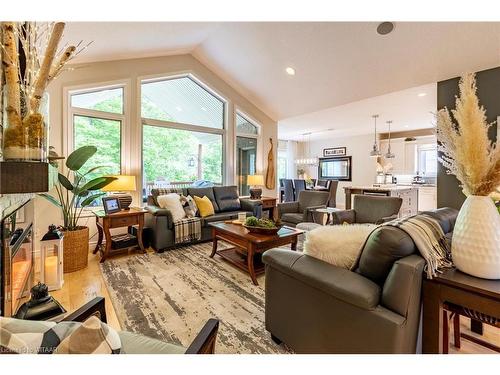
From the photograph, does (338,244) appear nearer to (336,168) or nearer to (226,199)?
(226,199)

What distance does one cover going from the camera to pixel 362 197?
380 centimetres

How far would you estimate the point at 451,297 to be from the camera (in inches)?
44.9

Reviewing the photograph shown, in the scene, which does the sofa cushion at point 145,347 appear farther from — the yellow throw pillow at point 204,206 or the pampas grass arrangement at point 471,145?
the yellow throw pillow at point 204,206

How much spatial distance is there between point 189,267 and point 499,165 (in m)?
2.93

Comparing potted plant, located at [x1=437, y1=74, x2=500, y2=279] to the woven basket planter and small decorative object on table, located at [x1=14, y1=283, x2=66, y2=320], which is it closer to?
small decorative object on table, located at [x1=14, y1=283, x2=66, y2=320]

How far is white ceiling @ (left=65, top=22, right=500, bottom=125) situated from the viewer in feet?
9.86

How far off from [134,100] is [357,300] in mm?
4533

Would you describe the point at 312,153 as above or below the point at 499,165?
above

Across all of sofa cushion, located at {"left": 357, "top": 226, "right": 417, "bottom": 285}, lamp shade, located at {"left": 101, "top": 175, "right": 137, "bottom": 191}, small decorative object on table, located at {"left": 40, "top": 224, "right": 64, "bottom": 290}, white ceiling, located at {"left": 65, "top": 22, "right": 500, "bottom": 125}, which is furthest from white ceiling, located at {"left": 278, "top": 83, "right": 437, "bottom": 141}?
small decorative object on table, located at {"left": 40, "top": 224, "right": 64, "bottom": 290}

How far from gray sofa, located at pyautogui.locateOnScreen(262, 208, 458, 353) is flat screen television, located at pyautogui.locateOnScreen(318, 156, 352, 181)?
7.44 metres

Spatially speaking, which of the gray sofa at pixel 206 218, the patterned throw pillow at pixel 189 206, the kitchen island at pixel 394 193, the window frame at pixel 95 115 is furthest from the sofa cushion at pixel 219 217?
the kitchen island at pixel 394 193

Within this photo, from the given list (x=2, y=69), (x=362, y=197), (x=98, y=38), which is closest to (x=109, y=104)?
(x=98, y=38)

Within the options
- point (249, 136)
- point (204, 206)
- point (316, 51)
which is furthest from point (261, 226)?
point (249, 136)
